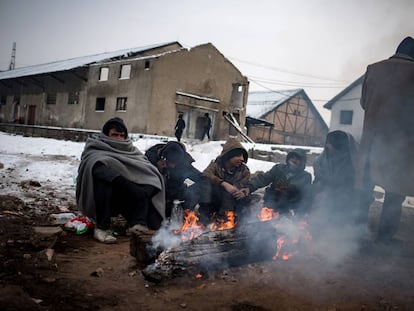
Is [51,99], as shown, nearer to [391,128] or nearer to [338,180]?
[338,180]

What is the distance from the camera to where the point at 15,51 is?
161 ft

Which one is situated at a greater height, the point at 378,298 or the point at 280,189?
the point at 280,189

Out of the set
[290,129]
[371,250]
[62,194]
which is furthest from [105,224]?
[290,129]

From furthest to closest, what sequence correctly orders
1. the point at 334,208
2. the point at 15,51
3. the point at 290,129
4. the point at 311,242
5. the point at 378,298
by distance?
the point at 15,51
the point at 290,129
the point at 334,208
the point at 311,242
the point at 378,298

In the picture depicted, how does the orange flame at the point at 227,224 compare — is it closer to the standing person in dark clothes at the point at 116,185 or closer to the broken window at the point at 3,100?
the standing person in dark clothes at the point at 116,185

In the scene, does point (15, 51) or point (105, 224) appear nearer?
Answer: point (105, 224)

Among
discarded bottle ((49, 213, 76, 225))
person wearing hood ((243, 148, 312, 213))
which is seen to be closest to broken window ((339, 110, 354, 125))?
person wearing hood ((243, 148, 312, 213))

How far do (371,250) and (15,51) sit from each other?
57.9 meters

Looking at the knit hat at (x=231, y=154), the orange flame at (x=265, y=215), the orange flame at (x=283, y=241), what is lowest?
the orange flame at (x=283, y=241)

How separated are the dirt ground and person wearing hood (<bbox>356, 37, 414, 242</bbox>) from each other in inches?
26.3

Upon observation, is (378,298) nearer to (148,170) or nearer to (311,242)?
(311,242)

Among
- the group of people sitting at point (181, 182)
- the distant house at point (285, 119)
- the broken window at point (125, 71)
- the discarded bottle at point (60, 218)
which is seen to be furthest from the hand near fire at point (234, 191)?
the distant house at point (285, 119)

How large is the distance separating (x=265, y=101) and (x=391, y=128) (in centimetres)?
2895

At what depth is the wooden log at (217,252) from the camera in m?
2.55
